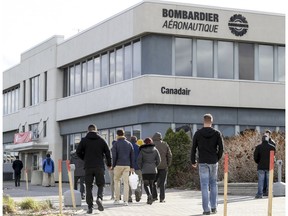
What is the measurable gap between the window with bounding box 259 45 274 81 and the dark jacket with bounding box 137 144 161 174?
64.3 feet

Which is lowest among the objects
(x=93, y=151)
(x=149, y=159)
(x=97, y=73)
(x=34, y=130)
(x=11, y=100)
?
(x=149, y=159)

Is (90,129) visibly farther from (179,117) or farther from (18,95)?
(18,95)

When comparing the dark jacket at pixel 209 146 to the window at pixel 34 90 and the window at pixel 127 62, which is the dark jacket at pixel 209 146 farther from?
the window at pixel 34 90

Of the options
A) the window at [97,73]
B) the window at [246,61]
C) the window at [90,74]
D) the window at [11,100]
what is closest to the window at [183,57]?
the window at [246,61]

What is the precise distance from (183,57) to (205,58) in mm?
1347

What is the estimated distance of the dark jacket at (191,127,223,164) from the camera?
1477 cm


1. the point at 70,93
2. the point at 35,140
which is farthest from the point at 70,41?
the point at 35,140

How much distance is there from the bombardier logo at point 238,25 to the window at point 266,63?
160 cm

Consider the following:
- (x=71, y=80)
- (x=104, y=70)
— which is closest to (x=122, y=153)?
(x=104, y=70)

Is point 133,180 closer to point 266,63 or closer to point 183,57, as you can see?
point 183,57

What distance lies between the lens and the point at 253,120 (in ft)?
122

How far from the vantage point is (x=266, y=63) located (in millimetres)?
37719

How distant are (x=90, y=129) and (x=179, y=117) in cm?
1914

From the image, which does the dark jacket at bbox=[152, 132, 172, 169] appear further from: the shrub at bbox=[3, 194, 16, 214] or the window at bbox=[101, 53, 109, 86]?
the window at bbox=[101, 53, 109, 86]
